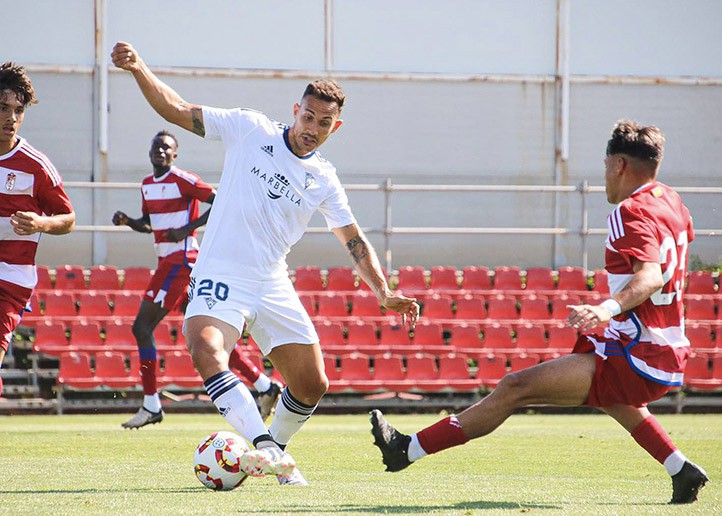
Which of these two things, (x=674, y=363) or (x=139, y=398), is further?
(x=139, y=398)

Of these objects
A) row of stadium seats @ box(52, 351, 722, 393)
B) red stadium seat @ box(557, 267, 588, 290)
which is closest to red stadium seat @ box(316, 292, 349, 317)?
row of stadium seats @ box(52, 351, 722, 393)

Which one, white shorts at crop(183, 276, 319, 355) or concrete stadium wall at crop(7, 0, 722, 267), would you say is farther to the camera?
concrete stadium wall at crop(7, 0, 722, 267)

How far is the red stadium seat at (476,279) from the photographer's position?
1712 centimetres

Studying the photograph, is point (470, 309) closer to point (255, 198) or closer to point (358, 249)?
point (358, 249)

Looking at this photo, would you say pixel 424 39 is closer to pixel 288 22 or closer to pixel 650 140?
pixel 288 22

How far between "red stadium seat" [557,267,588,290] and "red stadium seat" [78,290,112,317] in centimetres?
698

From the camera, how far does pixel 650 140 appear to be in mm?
5832

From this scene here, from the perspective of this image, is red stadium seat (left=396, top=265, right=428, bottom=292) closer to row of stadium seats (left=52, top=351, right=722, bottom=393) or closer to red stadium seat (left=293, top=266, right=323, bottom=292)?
red stadium seat (left=293, top=266, right=323, bottom=292)

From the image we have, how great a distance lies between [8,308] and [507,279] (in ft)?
37.0

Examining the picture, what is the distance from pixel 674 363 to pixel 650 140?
1192 millimetres

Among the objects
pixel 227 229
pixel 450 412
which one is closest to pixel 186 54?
pixel 450 412

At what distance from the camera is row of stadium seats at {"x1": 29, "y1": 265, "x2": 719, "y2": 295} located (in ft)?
54.3

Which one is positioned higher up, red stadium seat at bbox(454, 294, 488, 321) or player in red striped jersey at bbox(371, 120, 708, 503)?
player in red striped jersey at bbox(371, 120, 708, 503)

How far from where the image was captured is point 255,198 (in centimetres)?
617
